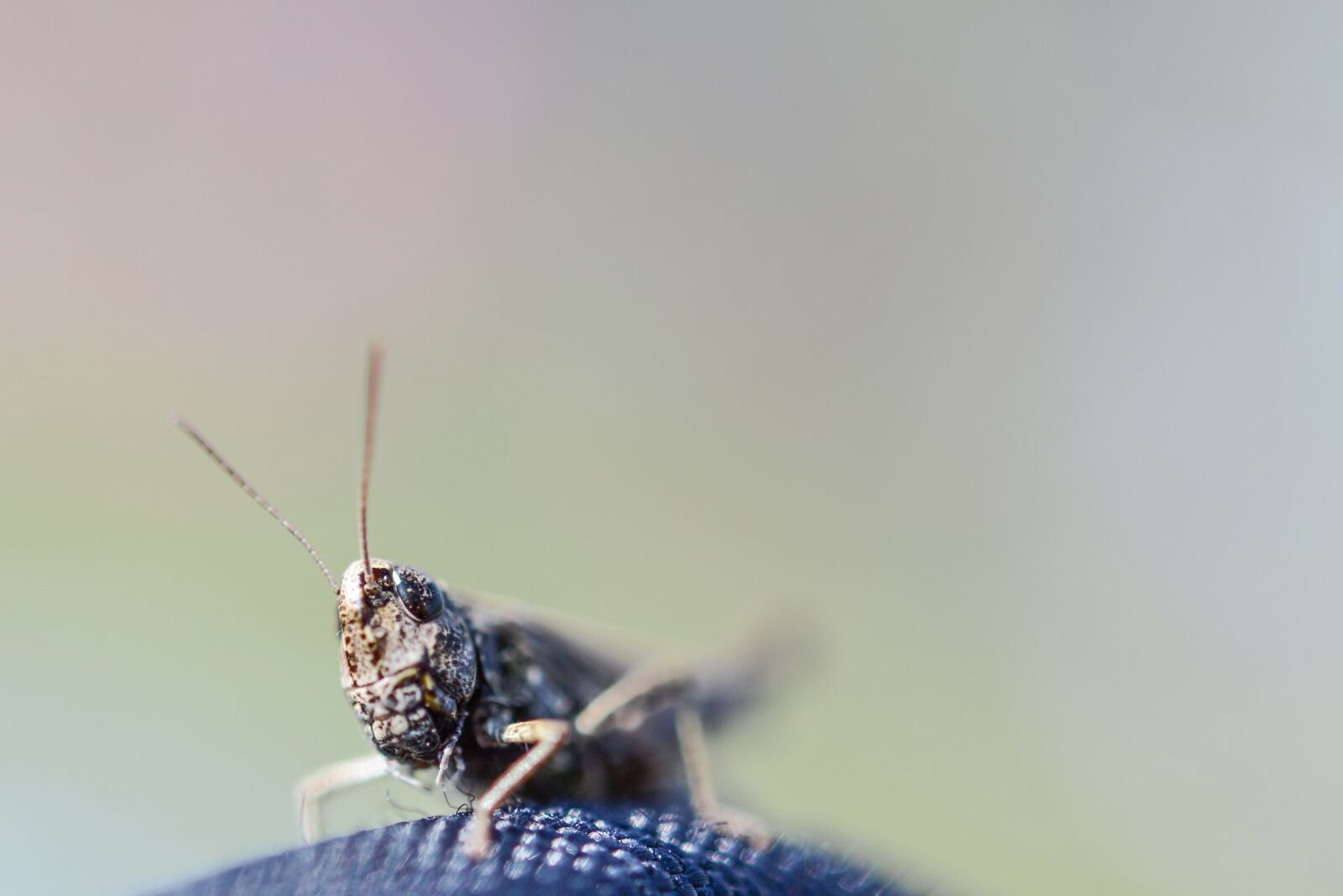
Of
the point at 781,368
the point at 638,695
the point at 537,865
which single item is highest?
the point at 537,865

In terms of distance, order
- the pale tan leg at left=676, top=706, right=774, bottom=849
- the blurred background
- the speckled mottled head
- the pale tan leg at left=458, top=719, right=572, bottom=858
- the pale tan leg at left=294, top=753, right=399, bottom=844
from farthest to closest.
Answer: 1. the blurred background
2. the pale tan leg at left=676, top=706, right=774, bottom=849
3. the pale tan leg at left=294, top=753, right=399, bottom=844
4. the speckled mottled head
5. the pale tan leg at left=458, top=719, right=572, bottom=858

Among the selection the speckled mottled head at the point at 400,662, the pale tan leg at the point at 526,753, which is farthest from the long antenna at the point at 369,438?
the pale tan leg at the point at 526,753

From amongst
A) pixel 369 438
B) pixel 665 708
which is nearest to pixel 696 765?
pixel 665 708

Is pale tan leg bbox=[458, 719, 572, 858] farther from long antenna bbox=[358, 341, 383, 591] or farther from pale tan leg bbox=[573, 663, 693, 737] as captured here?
long antenna bbox=[358, 341, 383, 591]

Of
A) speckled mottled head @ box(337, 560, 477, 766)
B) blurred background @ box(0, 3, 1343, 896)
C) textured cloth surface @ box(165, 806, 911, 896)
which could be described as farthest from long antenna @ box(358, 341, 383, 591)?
blurred background @ box(0, 3, 1343, 896)

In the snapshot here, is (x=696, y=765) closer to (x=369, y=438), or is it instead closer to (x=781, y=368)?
(x=369, y=438)

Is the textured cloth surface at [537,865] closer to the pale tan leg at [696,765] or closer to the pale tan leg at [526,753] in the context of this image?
the pale tan leg at [526,753]

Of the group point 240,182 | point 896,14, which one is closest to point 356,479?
point 240,182

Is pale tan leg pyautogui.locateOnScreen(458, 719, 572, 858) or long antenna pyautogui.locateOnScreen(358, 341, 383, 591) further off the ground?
long antenna pyautogui.locateOnScreen(358, 341, 383, 591)
